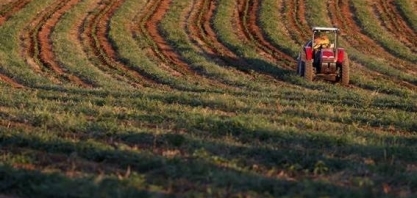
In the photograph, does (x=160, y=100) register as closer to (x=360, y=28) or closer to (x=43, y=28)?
(x=43, y=28)

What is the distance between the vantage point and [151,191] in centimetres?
745

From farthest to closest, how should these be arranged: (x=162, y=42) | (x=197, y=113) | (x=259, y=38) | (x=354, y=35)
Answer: (x=354, y=35)
(x=259, y=38)
(x=162, y=42)
(x=197, y=113)

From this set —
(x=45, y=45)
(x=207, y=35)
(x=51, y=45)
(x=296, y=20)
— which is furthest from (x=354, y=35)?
(x=45, y=45)

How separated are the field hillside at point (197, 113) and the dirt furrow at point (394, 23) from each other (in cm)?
18

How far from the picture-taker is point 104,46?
28406 mm

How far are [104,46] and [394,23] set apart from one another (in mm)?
13377

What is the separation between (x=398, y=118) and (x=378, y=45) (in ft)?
58.2

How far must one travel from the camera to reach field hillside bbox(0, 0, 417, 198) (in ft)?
26.2

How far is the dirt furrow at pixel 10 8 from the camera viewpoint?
112 feet

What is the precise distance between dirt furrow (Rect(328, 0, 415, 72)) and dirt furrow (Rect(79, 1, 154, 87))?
343 inches

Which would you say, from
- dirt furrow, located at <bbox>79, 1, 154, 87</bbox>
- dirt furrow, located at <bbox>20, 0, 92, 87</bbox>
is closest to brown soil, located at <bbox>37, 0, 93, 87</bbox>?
dirt furrow, located at <bbox>20, 0, 92, 87</bbox>

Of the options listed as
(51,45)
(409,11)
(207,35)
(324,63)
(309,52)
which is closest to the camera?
(324,63)

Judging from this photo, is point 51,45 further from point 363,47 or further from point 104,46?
point 363,47

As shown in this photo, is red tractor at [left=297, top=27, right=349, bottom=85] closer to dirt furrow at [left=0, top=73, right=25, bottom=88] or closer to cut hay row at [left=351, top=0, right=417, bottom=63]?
cut hay row at [left=351, top=0, right=417, bottom=63]
